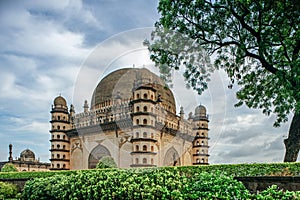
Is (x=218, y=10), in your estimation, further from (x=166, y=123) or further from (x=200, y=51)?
(x=166, y=123)

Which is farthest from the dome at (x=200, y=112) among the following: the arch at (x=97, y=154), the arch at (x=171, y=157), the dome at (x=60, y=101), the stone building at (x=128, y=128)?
the dome at (x=60, y=101)

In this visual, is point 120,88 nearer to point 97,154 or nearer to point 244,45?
point 97,154

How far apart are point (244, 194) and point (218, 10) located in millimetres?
9808

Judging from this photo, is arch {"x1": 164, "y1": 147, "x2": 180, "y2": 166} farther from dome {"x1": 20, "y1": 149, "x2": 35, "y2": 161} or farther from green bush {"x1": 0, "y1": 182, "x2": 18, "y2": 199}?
dome {"x1": 20, "y1": 149, "x2": 35, "y2": 161}

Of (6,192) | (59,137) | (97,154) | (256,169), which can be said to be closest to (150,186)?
(256,169)

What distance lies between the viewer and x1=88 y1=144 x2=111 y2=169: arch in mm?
30156

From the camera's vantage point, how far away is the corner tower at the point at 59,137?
32.4 meters

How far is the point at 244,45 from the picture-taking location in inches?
531

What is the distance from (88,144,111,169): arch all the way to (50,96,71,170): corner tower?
275cm

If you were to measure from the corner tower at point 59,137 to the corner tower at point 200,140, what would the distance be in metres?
13.4

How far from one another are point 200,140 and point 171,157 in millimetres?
6153

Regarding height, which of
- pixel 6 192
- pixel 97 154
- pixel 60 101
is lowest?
pixel 6 192

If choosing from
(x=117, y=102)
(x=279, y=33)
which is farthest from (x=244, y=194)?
(x=117, y=102)

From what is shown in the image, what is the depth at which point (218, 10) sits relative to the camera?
13992mm
